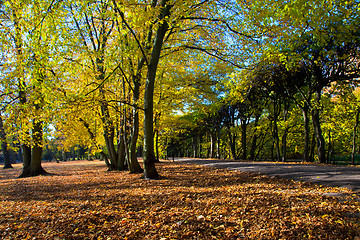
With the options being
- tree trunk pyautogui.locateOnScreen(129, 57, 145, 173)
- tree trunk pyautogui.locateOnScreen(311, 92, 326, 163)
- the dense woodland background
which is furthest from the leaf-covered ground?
tree trunk pyautogui.locateOnScreen(311, 92, 326, 163)

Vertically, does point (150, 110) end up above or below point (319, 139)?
above

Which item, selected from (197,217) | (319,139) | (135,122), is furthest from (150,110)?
(319,139)

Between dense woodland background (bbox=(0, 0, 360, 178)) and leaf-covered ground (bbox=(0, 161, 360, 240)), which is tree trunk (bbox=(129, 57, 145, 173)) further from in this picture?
leaf-covered ground (bbox=(0, 161, 360, 240))

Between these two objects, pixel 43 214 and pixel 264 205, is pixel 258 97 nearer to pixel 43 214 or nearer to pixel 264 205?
pixel 264 205

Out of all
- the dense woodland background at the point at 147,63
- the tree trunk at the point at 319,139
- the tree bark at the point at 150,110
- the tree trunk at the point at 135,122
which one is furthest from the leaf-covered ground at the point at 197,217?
the tree trunk at the point at 319,139

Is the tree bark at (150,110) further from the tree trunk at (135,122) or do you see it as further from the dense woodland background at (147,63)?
the tree trunk at (135,122)

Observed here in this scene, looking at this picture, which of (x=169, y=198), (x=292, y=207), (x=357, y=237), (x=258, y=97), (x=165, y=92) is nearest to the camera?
(x=357, y=237)

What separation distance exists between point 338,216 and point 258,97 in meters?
16.6

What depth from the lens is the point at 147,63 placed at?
7.77 metres

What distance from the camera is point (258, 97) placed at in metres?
18.6

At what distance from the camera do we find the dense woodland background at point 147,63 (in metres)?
6.45

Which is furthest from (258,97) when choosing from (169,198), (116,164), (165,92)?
(169,198)

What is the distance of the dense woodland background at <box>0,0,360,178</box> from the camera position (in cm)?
645

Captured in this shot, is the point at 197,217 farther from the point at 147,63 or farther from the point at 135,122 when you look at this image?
the point at 135,122
